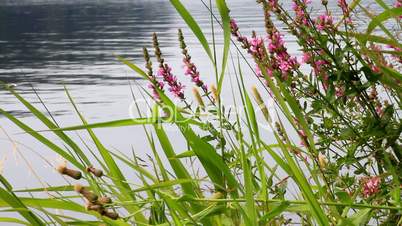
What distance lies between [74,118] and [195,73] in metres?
12.9

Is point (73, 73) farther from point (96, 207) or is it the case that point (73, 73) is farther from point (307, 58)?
point (96, 207)

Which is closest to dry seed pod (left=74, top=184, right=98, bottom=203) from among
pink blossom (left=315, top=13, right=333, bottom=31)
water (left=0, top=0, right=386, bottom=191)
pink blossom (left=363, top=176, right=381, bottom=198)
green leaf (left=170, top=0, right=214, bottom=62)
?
water (left=0, top=0, right=386, bottom=191)

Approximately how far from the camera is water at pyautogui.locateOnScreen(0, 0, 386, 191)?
11.6m

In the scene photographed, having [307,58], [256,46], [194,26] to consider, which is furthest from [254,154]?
[256,46]

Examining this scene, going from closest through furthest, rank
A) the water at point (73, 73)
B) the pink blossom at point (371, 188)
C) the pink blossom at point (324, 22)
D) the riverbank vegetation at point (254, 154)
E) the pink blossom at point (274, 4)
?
the riverbank vegetation at point (254, 154) < the pink blossom at point (371, 188) < the pink blossom at point (324, 22) < the pink blossom at point (274, 4) < the water at point (73, 73)

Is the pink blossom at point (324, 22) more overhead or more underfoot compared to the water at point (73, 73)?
more underfoot

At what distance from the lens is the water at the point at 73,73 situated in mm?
11641

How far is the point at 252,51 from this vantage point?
2662 mm

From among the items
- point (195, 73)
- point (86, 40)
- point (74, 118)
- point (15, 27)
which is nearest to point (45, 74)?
point (74, 118)

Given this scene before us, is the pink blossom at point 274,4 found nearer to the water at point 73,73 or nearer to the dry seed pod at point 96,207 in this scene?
the water at point 73,73

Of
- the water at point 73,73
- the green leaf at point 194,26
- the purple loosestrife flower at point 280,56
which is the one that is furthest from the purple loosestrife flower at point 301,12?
the green leaf at point 194,26

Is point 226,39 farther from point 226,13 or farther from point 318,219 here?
point 318,219

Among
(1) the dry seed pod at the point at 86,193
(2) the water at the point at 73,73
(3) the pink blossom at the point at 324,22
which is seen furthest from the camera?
(2) the water at the point at 73,73

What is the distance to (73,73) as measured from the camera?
85.6 feet
